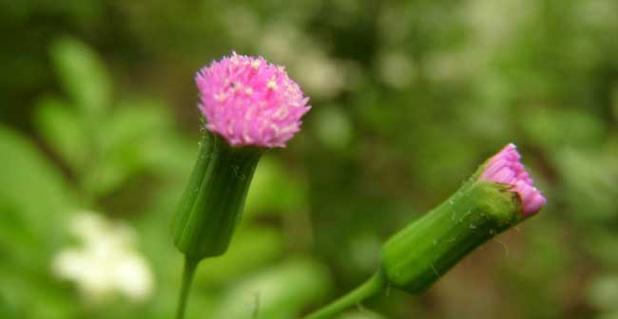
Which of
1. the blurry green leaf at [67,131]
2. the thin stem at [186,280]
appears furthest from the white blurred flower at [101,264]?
the thin stem at [186,280]

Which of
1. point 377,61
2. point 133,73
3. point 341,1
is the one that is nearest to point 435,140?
point 377,61

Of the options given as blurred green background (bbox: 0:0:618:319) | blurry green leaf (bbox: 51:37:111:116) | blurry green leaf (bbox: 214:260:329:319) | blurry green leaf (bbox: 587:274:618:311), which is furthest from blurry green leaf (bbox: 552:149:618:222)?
blurry green leaf (bbox: 51:37:111:116)

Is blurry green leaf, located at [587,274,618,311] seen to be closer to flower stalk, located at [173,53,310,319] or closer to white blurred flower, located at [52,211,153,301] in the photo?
white blurred flower, located at [52,211,153,301]

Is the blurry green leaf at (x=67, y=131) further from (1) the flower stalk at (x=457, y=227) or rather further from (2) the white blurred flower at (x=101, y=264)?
(1) the flower stalk at (x=457, y=227)

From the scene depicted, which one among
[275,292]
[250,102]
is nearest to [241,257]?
[275,292]

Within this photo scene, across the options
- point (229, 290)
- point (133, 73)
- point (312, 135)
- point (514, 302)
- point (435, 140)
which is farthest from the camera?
point (133, 73)

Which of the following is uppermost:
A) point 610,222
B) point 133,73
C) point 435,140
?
→ point 133,73

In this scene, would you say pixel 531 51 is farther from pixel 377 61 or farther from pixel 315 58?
pixel 315 58
